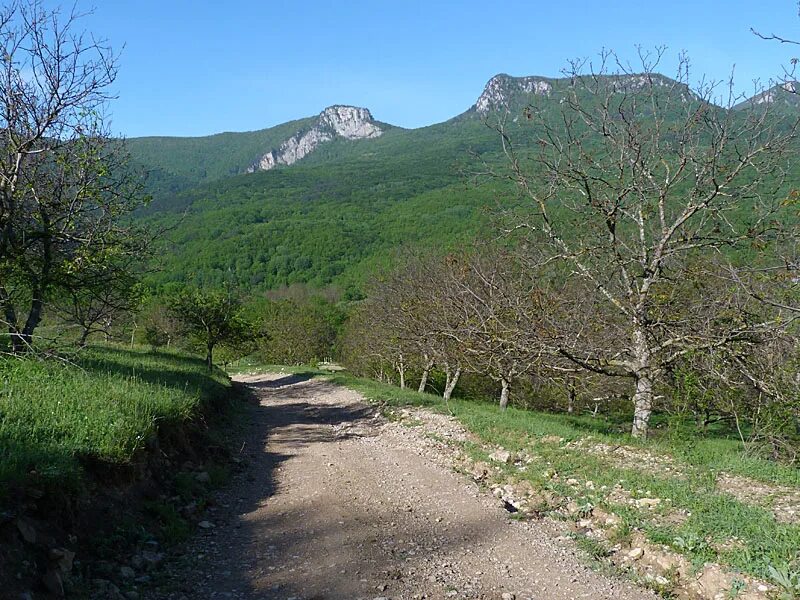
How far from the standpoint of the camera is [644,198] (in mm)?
10625

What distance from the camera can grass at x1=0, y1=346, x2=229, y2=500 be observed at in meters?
5.27

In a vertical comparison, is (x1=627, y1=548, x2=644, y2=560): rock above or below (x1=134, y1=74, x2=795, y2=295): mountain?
below

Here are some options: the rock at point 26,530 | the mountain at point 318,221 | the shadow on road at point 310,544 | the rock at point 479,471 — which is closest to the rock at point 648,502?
the shadow on road at point 310,544

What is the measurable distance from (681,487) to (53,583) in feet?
22.6

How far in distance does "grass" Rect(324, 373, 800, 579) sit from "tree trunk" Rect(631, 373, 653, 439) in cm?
35

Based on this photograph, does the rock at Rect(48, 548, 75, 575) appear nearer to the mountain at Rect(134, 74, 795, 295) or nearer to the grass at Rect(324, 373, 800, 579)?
the grass at Rect(324, 373, 800, 579)

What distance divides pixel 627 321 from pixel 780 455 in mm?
3525

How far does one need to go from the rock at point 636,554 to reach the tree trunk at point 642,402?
15.5ft

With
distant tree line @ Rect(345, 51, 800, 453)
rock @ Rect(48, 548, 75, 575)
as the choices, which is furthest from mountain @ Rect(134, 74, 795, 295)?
rock @ Rect(48, 548, 75, 575)

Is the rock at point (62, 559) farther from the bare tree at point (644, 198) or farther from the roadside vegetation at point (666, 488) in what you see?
the bare tree at point (644, 198)

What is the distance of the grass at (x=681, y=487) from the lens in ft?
17.7

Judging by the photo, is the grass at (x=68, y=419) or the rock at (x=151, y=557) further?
the rock at (x=151, y=557)

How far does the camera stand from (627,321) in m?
11.7

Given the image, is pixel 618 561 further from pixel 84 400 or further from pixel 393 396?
pixel 393 396
